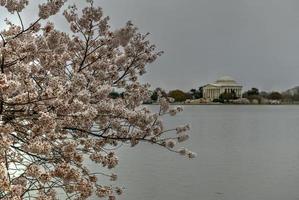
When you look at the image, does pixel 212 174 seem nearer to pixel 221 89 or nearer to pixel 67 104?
pixel 67 104

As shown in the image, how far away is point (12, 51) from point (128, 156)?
23476mm

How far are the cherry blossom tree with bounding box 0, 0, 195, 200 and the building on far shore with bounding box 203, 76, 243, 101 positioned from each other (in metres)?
146

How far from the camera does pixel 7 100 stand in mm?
4137

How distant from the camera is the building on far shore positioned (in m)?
156

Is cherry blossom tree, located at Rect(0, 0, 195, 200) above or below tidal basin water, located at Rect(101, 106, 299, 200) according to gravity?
above

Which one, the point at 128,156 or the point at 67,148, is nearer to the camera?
the point at 67,148

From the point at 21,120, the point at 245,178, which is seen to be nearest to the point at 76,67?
the point at 21,120

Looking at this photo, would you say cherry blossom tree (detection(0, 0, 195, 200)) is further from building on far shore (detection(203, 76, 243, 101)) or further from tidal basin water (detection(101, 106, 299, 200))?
building on far shore (detection(203, 76, 243, 101))

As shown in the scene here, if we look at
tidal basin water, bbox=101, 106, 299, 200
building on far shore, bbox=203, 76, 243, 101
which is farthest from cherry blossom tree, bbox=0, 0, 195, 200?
building on far shore, bbox=203, 76, 243, 101

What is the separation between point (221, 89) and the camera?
16038 cm

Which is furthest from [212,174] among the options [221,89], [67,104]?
[221,89]

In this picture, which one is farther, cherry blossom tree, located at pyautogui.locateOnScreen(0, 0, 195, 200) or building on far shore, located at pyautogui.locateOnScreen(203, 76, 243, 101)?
building on far shore, located at pyautogui.locateOnScreen(203, 76, 243, 101)

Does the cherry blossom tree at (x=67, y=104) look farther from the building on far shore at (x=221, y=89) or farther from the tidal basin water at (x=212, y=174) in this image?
the building on far shore at (x=221, y=89)

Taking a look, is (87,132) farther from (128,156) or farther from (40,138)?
(128,156)
